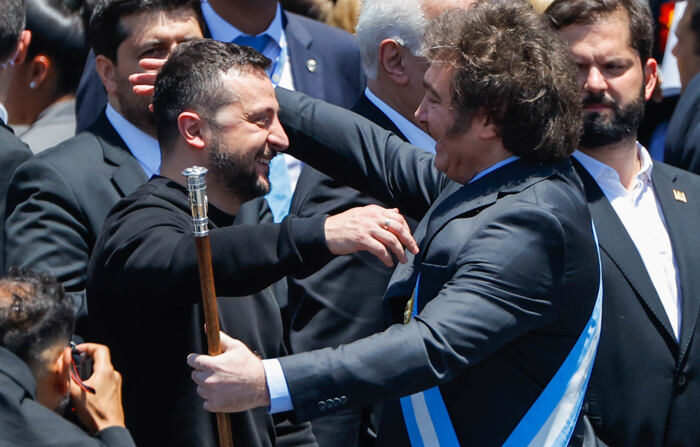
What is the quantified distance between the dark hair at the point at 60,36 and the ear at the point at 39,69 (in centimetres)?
2

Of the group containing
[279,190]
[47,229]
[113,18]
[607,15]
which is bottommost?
[279,190]

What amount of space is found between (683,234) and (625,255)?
0.90ft

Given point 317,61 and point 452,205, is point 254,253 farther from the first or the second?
point 317,61

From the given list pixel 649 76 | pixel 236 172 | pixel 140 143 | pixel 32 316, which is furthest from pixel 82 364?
pixel 649 76

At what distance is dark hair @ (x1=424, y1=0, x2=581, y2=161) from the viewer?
3115mm

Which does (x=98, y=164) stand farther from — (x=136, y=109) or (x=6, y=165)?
(x=6, y=165)

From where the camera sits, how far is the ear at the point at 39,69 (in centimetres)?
505

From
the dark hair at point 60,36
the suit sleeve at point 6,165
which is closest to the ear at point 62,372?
the suit sleeve at point 6,165

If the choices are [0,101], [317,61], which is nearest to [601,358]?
[317,61]

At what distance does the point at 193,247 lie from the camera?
2.99 m

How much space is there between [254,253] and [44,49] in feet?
8.15

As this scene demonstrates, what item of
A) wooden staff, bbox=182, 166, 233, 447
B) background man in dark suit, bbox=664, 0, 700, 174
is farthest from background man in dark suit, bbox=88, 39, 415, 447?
background man in dark suit, bbox=664, 0, 700, 174

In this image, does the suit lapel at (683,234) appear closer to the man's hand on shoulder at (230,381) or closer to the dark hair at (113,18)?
the man's hand on shoulder at (230,381)

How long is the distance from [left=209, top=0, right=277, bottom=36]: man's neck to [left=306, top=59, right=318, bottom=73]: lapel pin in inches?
10.2
